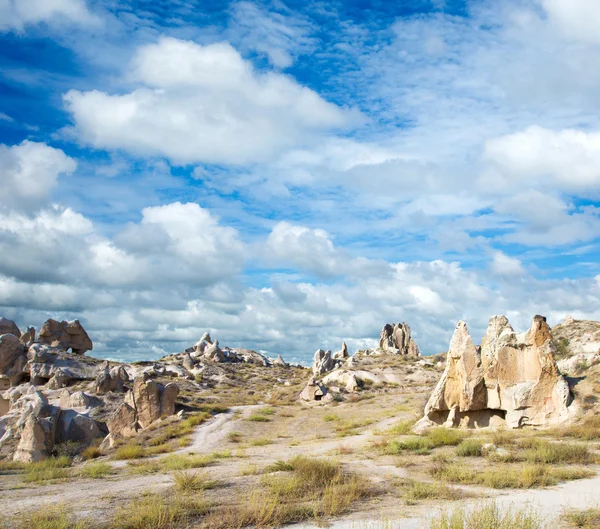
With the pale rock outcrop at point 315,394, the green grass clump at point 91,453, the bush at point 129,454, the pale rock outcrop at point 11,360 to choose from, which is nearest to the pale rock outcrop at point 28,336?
the pale rock outcrop at point 11,360

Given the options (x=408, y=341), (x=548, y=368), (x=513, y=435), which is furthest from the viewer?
(x=408, y=341)

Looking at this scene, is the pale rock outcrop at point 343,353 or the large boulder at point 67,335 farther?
the pale rock outcrop at point 343,353

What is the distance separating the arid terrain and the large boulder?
11.6m

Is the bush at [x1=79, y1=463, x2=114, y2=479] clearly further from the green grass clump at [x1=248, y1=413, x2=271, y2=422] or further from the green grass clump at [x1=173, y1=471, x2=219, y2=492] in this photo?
the green grass clump at [x1=248, y1=413, x2=271, y2=422]

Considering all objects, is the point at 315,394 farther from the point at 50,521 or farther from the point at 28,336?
the point at 28,336

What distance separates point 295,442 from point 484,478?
43.5ft

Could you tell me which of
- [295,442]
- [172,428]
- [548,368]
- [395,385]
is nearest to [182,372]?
[395,385]

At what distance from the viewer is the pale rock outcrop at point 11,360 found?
44.0 meters

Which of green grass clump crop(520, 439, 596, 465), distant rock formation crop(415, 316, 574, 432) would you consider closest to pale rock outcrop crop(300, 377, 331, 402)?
distant rock formation crop(415, 316, 574, 432)

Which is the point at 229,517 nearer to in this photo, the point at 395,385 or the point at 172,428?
the point at 172,428

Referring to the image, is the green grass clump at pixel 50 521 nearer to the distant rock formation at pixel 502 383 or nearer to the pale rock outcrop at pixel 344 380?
the distant rock formation at pixel 502 383

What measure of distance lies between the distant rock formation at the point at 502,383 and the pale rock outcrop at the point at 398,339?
5486 cm

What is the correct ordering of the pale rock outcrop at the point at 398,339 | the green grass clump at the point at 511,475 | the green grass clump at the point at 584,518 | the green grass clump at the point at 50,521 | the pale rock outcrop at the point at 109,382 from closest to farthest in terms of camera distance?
1. the green grass clump at the point at 50,521
2. the green grass clump at the point at 584,518
3. the green grass clump at the point at 511,475
4. the pale rock outcrop at the point at 109,382
5. the pale rock outcrop at the point at 398,339

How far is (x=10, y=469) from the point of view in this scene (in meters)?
17.7
